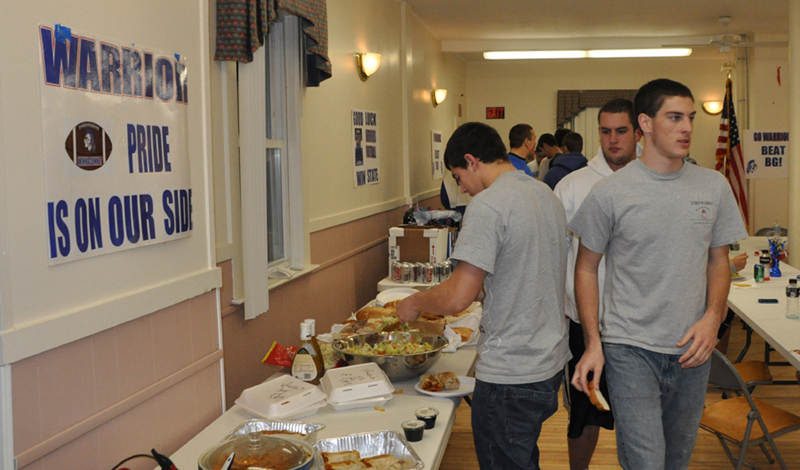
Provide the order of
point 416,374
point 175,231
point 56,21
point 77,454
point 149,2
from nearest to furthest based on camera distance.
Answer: point 56,21 < point 77,454 < point 149,2 < point 175,231 < point 416,374

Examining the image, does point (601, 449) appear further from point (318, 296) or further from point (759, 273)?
point (318, 296)

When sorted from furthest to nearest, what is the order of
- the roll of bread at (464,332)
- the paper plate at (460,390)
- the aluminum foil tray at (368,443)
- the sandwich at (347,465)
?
1. the roll of bread at (464,332)
2. the paper plate at (460,390)
3. the aluminum foil tray at (368,443)
4. the sandwich at (347,465)

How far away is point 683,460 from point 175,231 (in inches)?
73.8

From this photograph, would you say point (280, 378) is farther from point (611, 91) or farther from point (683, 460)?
point (611, 91)

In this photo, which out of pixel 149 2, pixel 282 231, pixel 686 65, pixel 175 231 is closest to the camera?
pixel 149 2

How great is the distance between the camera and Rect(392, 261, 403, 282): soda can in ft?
16.5

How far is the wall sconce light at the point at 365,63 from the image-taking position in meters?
5.26

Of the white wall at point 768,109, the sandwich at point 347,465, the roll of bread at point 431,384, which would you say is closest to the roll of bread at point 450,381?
the roll of bread at point 431,384

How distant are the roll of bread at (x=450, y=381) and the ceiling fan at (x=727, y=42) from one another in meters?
7.37

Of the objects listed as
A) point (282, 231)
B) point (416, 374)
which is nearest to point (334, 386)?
point (416, 374)

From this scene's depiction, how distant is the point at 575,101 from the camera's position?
37.7 feet

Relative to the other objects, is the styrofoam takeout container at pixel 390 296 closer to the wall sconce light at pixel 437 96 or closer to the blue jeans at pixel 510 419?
the blue jeans at pixel 510 419

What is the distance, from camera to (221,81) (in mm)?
2939

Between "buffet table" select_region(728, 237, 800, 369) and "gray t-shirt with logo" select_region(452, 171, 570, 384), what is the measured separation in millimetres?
1284
